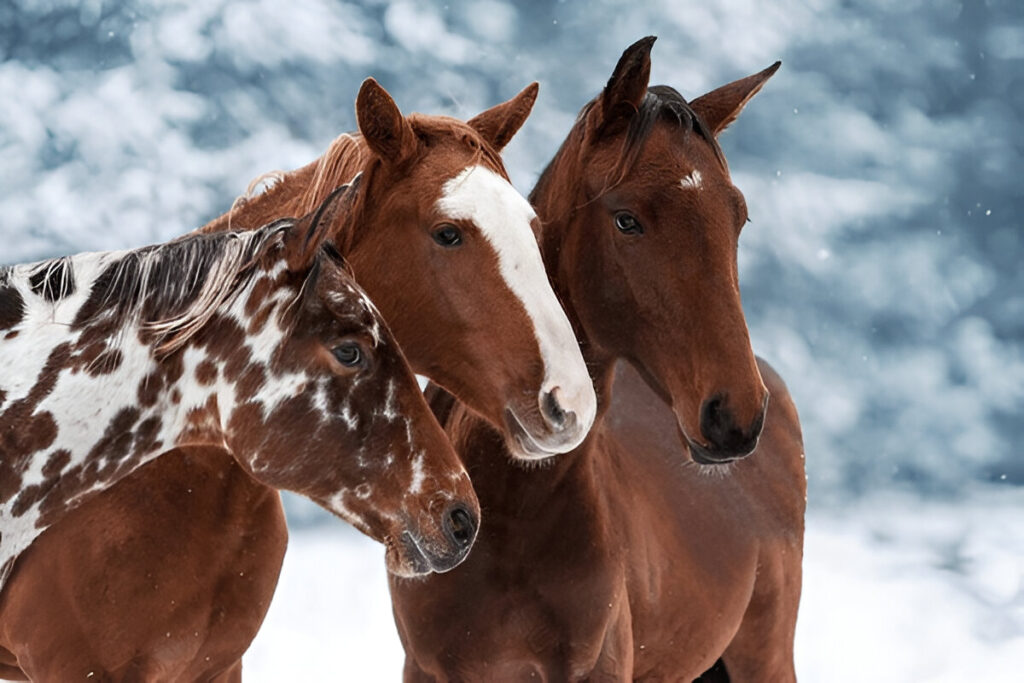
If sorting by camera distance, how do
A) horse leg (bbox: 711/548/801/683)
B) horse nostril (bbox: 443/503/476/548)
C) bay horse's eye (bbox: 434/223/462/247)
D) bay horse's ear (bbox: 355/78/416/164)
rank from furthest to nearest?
horse leg (bbox: 711/548/801/683)
bay horse's ear (bbox: 355/78/416/164)
bay horse's eye (bbox: 434/223/462/247)
horse nostril (bbox: 443/503/476/548)

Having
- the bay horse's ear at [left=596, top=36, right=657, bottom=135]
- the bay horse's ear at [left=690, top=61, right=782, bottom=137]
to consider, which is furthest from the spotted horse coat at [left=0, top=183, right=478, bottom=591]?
the bay horse's ear at [left=690, top=61, right=782, bottom=137]

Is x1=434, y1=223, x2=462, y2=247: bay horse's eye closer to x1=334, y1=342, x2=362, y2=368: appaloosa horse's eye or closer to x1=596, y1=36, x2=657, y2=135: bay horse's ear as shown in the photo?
x1=334, y1=342, x2=362, y2=368: appaloosa horse's eye

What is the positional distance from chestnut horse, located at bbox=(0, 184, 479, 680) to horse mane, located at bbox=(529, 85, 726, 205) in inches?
33.2

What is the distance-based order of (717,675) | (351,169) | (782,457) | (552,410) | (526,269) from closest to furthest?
(552,410), (526,269), (351,169), (717,675), (782,457)

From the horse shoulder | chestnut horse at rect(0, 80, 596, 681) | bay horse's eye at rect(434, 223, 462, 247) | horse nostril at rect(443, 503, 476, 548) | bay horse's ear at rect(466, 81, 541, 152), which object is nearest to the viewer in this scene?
horse nostril at rect(443, 503, 476, 548)

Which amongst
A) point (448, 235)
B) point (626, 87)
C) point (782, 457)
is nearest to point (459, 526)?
point (448, 235)

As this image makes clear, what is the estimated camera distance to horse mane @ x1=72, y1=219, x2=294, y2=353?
306 centimetres

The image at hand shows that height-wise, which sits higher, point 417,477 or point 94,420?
point 417,477

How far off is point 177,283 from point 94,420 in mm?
402

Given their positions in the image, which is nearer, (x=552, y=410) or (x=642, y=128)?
(x=552, y=410)

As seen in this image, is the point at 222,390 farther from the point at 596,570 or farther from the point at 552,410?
the point at 596,570

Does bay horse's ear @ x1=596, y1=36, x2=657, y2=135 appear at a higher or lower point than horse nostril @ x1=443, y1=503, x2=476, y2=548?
higher

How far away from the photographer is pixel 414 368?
128 inches

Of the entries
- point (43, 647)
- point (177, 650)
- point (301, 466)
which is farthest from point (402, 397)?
point (43, 647)
